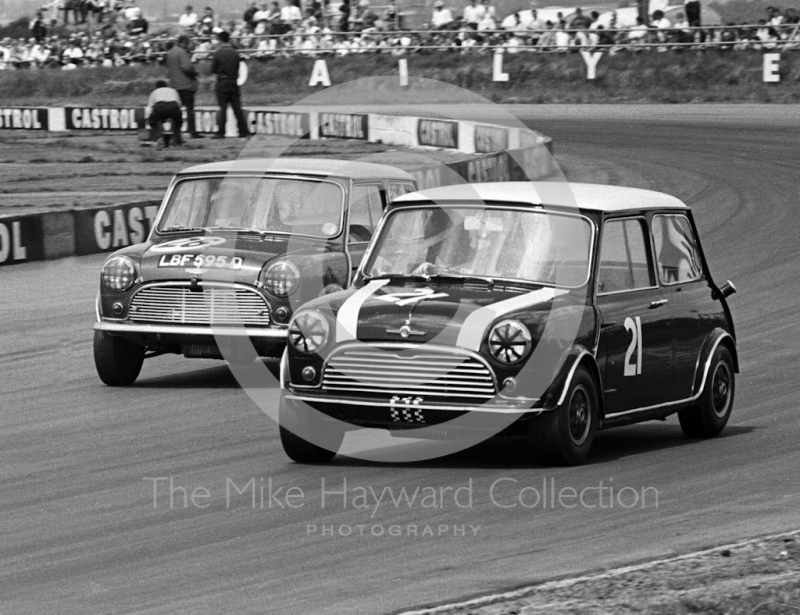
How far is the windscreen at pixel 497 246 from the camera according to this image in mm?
7281

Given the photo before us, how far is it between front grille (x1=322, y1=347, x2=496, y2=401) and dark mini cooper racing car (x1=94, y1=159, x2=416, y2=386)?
253cm

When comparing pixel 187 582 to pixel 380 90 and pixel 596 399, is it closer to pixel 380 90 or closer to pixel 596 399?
pixel 596 399

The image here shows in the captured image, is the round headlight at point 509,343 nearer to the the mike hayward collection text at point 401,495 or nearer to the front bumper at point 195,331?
the the mike hayward collection text at point 401,495

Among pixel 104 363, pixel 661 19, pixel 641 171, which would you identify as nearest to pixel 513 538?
pixel 104 363

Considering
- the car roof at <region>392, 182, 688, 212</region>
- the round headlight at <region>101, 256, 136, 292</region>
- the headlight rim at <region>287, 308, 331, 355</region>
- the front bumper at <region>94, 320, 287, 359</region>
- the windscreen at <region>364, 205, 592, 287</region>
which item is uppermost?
the car roof at <region>392, 182, 688, 212</region>

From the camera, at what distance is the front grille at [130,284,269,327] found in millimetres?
9398

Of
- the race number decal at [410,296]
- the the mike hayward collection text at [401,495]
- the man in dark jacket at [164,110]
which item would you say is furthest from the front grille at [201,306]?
the man in dark jacket at [164,110]

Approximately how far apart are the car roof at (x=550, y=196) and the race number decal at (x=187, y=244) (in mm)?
2315

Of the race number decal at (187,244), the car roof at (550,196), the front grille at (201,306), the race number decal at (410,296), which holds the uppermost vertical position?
the car roof at (550,196)

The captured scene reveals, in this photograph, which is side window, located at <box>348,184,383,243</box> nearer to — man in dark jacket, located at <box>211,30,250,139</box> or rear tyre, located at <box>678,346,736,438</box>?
rear tyre, located at <box>678,346,736,438</box>

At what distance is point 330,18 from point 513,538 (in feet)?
131

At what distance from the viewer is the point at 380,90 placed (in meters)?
42.3

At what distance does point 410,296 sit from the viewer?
23.1ft
